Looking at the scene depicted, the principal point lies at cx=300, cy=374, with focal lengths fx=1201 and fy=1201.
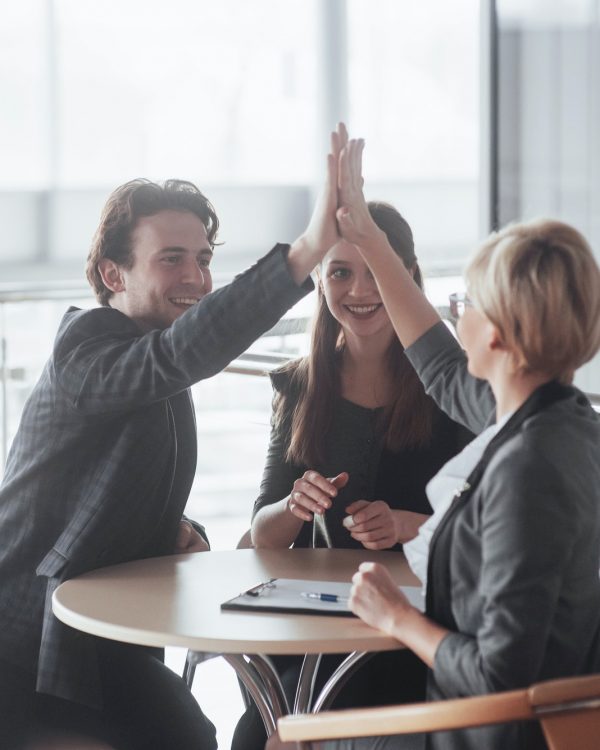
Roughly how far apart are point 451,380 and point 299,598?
1.58 ft

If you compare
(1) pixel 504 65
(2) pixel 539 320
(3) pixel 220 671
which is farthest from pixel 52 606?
(1) pixel 504 65

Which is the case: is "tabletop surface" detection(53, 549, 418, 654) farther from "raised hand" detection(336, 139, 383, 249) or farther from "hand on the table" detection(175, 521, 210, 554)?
"raised hand" detection(336, 139, 383, 249)

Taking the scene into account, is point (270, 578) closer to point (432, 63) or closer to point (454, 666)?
point (454, 666)

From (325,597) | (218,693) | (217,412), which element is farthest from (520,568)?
(217,412)

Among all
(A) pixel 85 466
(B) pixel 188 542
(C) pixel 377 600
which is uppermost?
(A) pixel 85 466

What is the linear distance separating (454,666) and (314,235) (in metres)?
0.75

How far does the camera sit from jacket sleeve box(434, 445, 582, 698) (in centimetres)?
147

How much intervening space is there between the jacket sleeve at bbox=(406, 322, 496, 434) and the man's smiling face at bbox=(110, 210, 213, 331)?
448 mm

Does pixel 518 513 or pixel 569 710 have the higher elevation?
pixel 518 513

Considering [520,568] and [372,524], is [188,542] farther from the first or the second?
[520,568]

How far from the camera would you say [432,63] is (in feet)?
25.3

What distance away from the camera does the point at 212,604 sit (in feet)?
6.24

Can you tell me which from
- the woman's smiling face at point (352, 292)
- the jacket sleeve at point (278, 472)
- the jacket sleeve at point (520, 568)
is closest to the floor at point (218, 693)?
the jacket sleeve at point (278, 472)

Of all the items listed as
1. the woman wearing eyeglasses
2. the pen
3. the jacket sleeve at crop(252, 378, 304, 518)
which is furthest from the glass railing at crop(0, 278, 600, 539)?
the woman wearing eyeglasses
